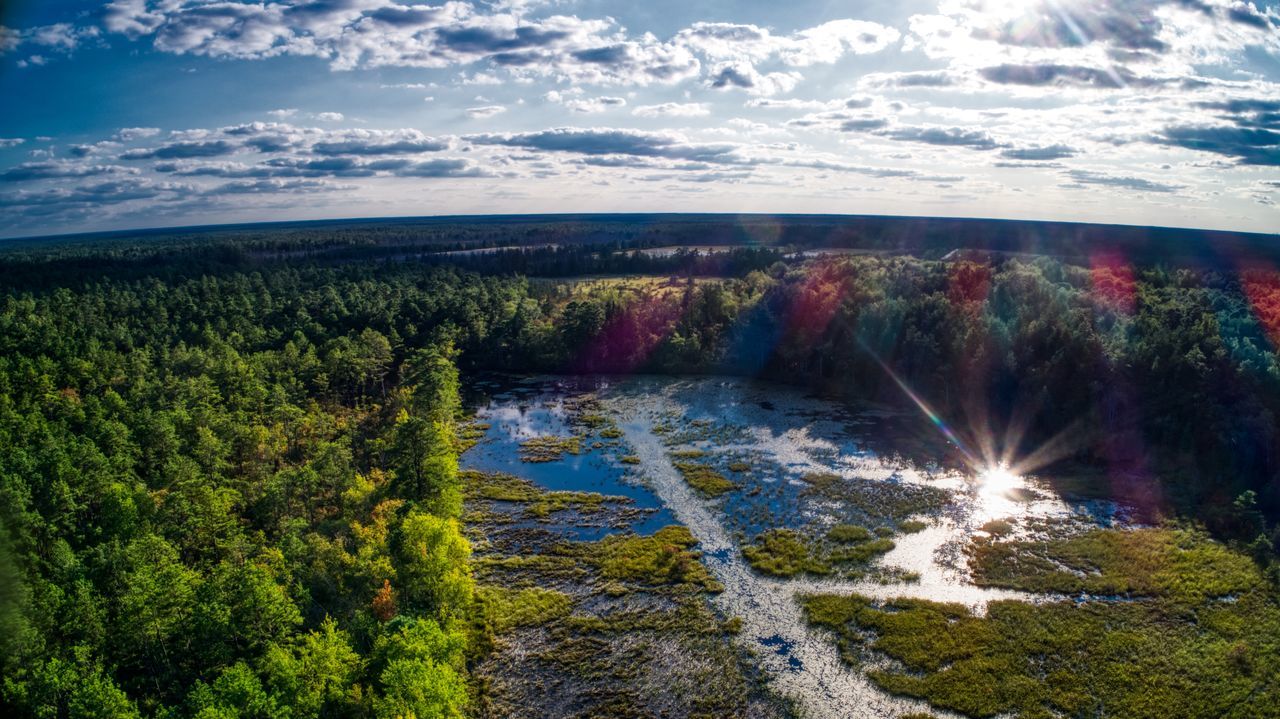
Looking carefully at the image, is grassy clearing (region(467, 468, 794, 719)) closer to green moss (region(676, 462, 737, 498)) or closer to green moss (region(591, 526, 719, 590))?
green moss (region(591, 526, 719, 590))

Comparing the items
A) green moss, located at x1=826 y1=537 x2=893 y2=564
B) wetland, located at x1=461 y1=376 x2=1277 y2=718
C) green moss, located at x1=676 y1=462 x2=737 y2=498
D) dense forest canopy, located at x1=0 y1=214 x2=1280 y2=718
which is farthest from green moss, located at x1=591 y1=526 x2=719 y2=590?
dense forest canopy, located at x1=0 y1=214 x2=1280 y2=718

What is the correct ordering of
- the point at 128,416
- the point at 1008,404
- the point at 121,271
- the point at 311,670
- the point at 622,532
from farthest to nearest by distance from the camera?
the point at 121,271, the point at 1008,404, the point at 128,416, the point at 622,532, the point at 311,670

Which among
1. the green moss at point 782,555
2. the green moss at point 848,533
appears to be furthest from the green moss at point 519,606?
the green moss at point 848,533

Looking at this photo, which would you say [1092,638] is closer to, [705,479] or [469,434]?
[705,479]

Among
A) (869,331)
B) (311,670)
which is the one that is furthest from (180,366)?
(869,331)

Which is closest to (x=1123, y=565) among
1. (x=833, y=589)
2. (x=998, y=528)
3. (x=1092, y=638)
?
(x=998, y=528)

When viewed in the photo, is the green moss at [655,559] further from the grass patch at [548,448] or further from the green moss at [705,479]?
the grass patch at [548,448]

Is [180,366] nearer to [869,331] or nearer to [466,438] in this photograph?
[466,438]
